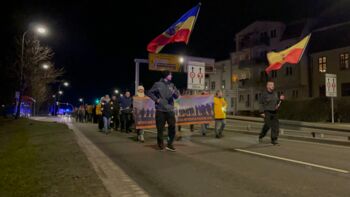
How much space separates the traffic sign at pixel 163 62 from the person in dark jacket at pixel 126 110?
544 inches

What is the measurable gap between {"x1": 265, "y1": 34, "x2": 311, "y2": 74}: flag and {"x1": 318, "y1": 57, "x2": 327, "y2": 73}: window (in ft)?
95.5

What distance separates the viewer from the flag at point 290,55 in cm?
1806

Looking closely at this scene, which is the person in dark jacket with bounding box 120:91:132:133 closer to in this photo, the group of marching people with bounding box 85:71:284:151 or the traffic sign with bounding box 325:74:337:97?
the group of marching people with bounding box 85:71:284:151

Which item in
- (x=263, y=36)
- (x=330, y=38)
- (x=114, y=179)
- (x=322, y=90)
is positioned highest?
(x=263, y=36)

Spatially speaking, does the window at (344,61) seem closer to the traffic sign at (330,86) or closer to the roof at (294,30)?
the roof at (294,30)

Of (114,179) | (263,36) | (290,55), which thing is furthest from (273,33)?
(114,179)

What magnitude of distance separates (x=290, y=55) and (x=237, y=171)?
1228 cm

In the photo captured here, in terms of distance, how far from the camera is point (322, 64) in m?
46.1

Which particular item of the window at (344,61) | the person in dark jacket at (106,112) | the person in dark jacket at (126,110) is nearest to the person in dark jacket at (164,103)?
the person in dark jacket at (126,110)

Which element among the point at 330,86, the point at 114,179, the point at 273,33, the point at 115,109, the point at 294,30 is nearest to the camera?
the point at 114,179

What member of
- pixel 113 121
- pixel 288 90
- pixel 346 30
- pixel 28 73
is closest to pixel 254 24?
pixel 288 90

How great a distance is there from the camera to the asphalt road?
235 inches

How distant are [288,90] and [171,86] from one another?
44869 mm

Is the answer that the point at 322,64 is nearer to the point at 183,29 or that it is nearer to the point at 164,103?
the point at 183,29
